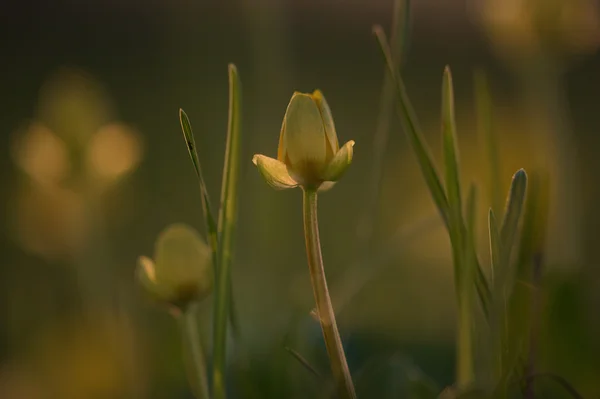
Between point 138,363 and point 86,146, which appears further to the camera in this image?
point 86,146

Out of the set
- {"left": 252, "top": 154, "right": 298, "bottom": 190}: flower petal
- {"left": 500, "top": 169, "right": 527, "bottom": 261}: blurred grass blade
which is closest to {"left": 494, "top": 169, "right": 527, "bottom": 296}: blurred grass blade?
{"left": 500, "top": 169, "right": 527, "bottom": 261}: blurred grass blade

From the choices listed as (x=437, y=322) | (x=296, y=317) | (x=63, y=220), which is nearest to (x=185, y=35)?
(x=63, y=220)

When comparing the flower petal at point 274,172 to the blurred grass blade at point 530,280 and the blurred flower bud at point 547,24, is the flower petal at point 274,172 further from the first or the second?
the blurred flower bud at point 547,24

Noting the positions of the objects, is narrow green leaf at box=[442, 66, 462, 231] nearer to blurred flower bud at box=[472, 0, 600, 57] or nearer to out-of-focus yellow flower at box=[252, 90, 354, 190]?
out-of-focus yellow flower at box=[252, 90, 354, 190]

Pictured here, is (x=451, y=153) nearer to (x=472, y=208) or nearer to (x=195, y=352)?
(x=472, y=208)

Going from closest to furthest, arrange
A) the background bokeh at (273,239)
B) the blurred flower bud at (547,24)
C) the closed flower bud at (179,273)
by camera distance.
→ the closed flower bud at (179,273), the background bokeh at (273,239), the blurred flower bud at (547,24)

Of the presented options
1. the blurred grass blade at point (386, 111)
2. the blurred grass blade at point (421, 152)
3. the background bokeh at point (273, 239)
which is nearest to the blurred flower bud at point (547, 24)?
the background bokeh at point (273, 239)

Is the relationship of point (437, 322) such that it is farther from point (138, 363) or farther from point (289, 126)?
point (289, 126)
